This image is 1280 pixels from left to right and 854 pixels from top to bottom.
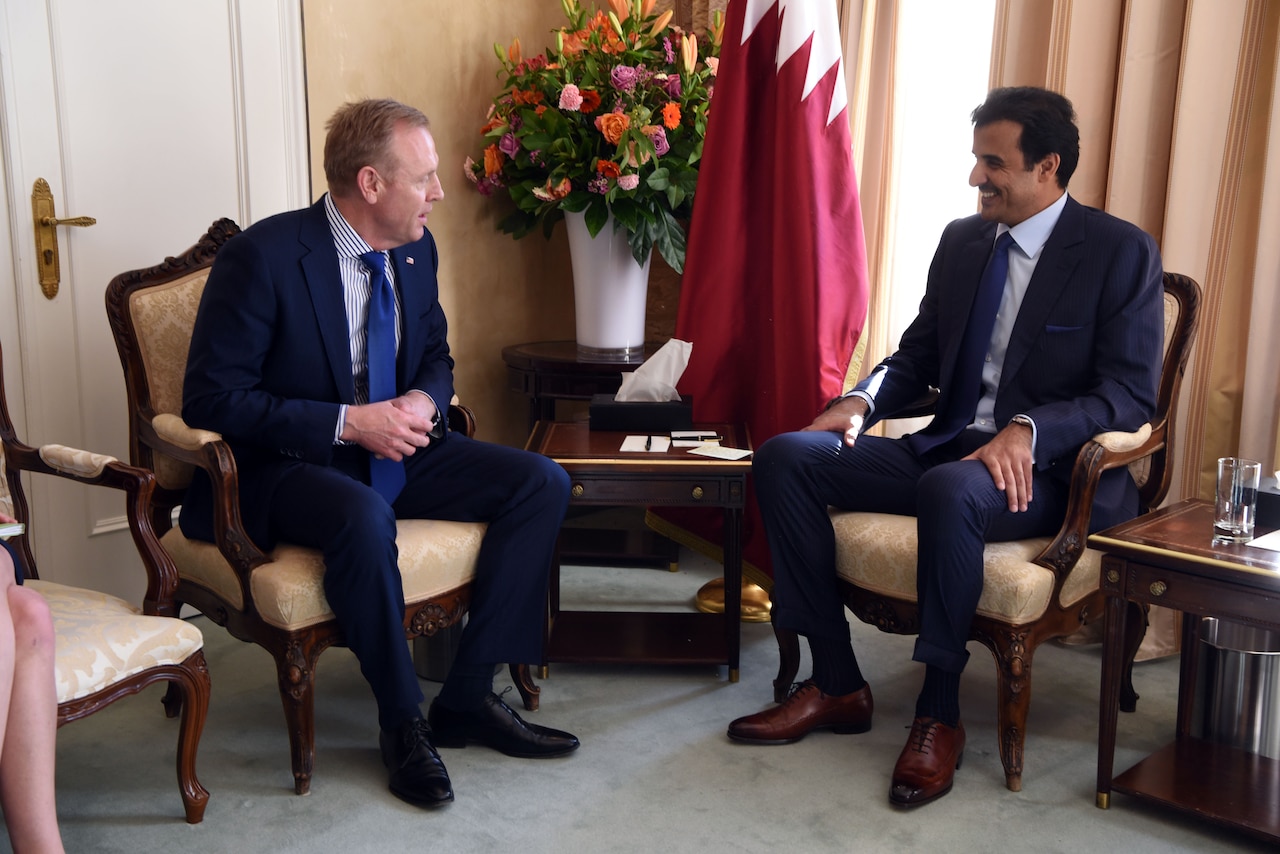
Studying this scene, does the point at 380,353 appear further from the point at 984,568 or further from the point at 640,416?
the point at 984,568

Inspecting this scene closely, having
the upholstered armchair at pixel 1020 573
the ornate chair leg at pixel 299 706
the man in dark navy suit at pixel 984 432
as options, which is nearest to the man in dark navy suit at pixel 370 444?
the ornate chair leg at pixel 299 706

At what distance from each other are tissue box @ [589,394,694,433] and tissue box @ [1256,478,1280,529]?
1.35 metres

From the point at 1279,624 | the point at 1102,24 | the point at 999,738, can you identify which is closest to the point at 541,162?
the point at 1102,24

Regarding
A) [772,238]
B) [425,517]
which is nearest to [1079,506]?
[772,238]

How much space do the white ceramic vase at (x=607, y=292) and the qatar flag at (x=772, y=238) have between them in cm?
35

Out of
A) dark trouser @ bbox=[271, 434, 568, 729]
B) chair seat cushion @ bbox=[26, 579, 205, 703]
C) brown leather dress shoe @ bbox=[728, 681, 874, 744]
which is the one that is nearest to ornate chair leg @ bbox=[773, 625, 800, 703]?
brown leather dress shoe @ bbox=[728, 681, 874, 744]

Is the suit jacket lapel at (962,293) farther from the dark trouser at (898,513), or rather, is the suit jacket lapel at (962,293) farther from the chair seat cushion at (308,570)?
the chair seat cushion at (308,570)

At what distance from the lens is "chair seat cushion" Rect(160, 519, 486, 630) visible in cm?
220

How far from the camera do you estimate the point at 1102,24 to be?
2957 millimetres

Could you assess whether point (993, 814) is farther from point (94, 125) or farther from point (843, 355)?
point (94, 125)

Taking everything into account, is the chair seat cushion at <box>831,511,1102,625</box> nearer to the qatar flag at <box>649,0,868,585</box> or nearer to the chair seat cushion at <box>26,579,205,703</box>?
the qatar flag at <box>649,0,868,585</box>

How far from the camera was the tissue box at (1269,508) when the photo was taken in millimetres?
2230

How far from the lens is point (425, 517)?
2.55 metres

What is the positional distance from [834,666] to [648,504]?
0.57 m
